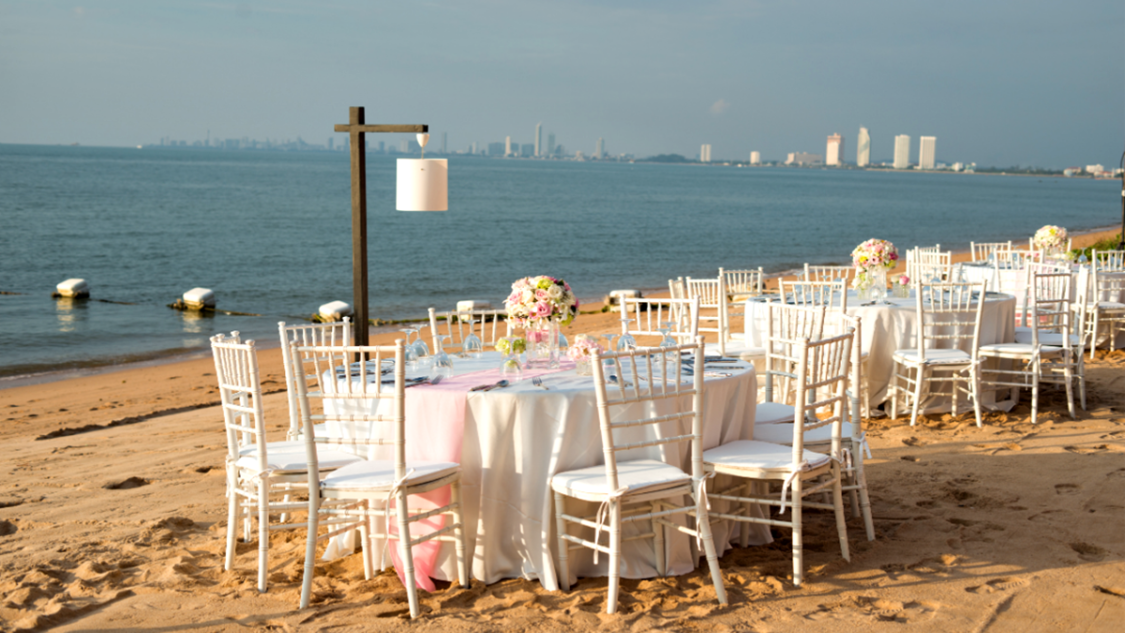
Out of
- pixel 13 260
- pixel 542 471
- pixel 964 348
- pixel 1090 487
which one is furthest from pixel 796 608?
pixel 13 260

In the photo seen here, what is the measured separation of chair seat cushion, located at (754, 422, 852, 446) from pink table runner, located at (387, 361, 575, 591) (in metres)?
1.50

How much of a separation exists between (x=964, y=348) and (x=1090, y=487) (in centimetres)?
232

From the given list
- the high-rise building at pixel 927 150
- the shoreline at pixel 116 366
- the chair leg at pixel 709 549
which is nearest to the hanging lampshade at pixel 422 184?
the chair leg at pixel 709 549

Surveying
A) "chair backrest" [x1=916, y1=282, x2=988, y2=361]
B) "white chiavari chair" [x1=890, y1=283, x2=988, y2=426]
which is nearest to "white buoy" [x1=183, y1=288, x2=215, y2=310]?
"white chiavari chair" [x1=890, y1=283, x2=988, y2=426]

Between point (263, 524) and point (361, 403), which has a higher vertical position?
point (361, 403)

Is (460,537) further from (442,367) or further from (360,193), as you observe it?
(360,193)

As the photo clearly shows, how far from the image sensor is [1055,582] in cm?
376

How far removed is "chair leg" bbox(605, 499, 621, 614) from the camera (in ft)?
11.5

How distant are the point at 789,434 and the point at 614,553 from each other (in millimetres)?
1401

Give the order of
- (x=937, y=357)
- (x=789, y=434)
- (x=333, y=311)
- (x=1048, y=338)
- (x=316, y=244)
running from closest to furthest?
(x=789, y=434) < (x=937, y=357) < (x=1048, y=338) < (x=333, y=311) < (x=316, y=244)

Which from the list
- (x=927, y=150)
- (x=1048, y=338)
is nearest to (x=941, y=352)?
(x=1048, y=338)

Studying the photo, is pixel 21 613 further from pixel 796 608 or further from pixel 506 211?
pixel 506 211

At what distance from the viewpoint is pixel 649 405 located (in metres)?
3.90

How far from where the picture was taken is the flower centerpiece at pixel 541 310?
434 cm
